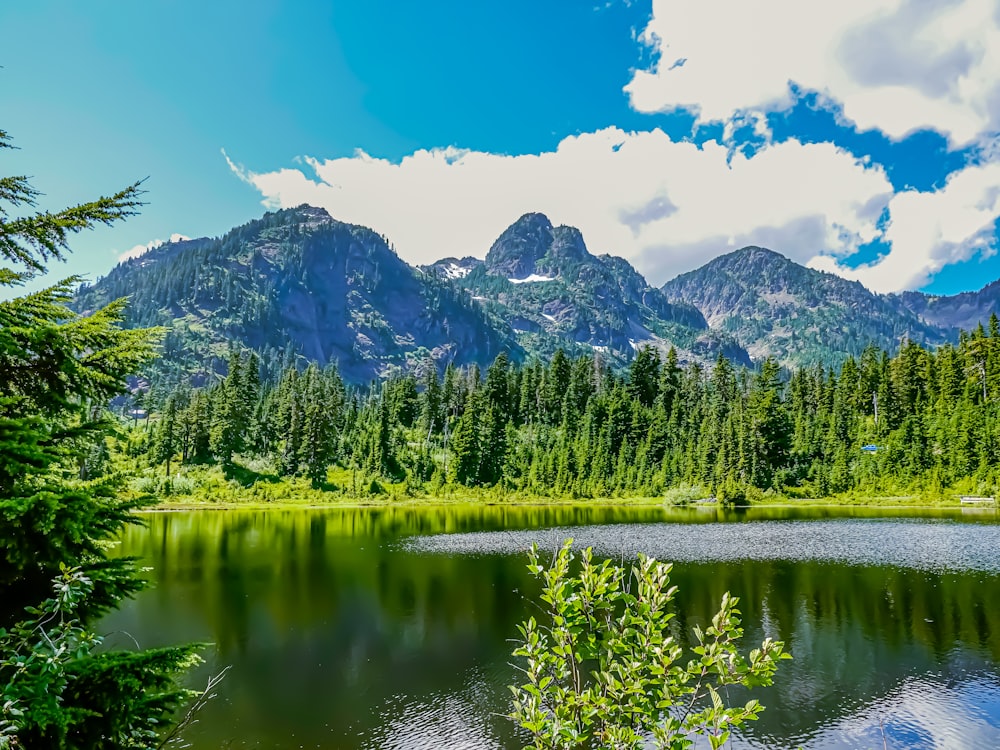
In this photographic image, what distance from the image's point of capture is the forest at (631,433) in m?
104

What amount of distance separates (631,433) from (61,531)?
131 meters

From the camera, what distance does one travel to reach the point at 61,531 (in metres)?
6.48

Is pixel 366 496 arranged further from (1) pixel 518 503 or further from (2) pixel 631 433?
(2) pixel 631 433

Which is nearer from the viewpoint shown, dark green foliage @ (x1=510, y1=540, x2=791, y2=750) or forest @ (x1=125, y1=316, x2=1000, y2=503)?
dark green foliage @ (x1=510, y1=540, x2=791, y2=750)

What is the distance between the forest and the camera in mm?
104375

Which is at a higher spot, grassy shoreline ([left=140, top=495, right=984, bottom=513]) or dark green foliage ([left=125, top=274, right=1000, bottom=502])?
dark green foliage ([left=125, top=274, right=1000, bottom=502])

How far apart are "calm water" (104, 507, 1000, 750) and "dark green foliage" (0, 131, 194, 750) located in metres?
10.8

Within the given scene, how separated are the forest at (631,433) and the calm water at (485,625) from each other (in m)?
45.1

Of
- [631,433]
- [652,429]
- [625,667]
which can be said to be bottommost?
[625,667]

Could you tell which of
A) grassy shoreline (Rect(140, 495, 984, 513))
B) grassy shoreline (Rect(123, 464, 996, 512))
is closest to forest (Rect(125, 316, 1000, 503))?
grassy shoreline (Rect(123, 464, 996, 512))

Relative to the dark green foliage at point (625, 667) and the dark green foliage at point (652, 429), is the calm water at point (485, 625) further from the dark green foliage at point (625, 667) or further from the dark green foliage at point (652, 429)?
the dark green foliage at point (652, 429)

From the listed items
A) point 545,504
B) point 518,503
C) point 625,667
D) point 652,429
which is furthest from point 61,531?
point 652,429

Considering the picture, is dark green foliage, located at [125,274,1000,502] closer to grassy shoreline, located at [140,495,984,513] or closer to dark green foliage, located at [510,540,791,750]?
grassy shoreline, located at [140,495,984,513]

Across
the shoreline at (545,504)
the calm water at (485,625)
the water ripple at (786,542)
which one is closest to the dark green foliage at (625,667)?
the calm water at (485,625)
